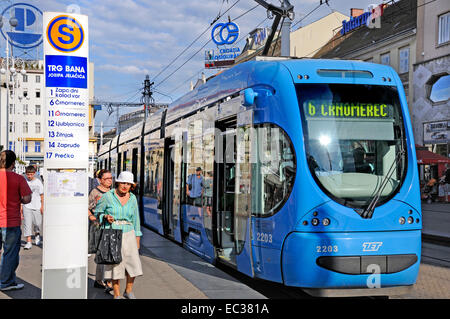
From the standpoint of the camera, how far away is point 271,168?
7.31 m

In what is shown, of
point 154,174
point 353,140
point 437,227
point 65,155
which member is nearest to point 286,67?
point 353,140

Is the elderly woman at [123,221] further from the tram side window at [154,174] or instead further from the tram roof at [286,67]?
the tram side window at [154,174]

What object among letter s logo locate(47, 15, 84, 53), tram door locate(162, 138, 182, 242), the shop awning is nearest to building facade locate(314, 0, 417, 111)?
the shop awning

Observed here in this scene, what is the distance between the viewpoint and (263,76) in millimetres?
7781

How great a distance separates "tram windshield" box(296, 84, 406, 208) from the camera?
6.95 m

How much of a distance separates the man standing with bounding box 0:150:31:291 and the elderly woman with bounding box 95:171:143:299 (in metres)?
1.24

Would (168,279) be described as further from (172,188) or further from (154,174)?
(154,174)

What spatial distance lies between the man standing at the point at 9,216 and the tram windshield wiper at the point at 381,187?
13.6ft

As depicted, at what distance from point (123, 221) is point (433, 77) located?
91.1 feet

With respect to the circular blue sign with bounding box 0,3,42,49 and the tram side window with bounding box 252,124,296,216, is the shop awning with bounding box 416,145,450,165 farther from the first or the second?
the tram side window with bounding box 252,124,296,216

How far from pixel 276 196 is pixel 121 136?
15.2 metres

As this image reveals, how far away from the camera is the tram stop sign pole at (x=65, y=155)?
5.39m

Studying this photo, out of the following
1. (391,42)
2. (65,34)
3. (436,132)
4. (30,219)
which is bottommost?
(30,219)

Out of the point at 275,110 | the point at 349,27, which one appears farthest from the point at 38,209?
the point at 349,27
